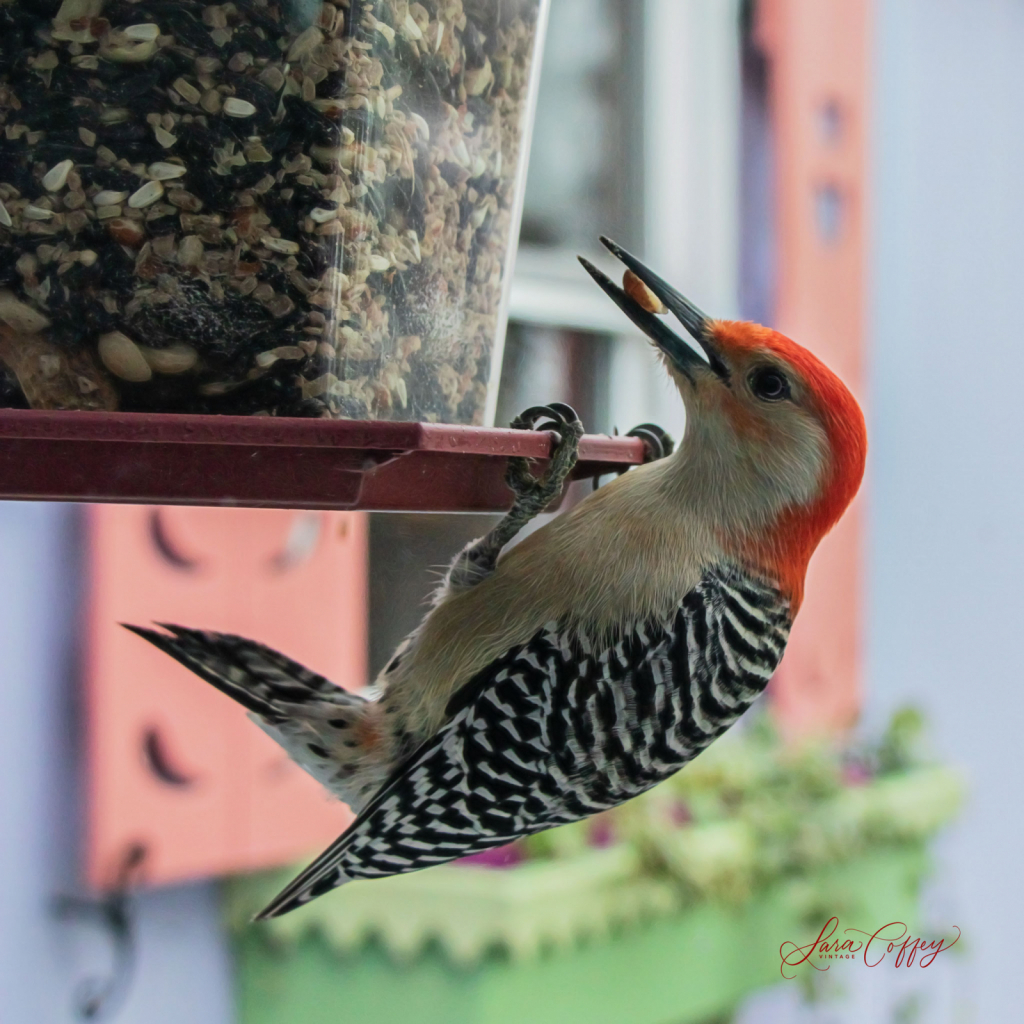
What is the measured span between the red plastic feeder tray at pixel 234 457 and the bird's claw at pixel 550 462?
4 cm

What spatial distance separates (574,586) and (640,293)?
30 centimetres

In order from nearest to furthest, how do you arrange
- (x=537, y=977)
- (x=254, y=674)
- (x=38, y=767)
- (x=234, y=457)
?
1. (x=234, y=457)
2. (x=254, y=674)
3. (x=38, y=767)
4. (x=537, y=977)

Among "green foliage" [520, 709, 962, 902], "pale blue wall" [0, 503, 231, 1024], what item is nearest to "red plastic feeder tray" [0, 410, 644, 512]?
"pale blue wall" [0, 503, 231, 1024]

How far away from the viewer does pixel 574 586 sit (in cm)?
Answer: 129

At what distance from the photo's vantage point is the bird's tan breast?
1280mm

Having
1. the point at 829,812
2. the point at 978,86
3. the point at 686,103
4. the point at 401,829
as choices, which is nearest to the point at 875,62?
the point at 978,86

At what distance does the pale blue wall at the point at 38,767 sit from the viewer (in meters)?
1.91

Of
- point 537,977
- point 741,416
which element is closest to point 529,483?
point 741,416

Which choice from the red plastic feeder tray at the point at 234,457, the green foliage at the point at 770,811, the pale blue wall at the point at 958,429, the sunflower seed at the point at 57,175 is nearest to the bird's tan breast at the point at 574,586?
the red plastic feeder tray at the point at 234,457

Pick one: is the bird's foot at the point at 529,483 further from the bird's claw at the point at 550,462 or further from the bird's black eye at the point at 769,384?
the bird's black eye at the point at 769,384

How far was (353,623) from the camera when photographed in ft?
7.13

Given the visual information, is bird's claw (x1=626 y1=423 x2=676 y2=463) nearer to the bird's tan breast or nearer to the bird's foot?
the bird's tan breast

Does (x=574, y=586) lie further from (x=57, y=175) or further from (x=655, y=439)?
(x=57, y=175)

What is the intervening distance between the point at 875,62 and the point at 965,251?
621mm
